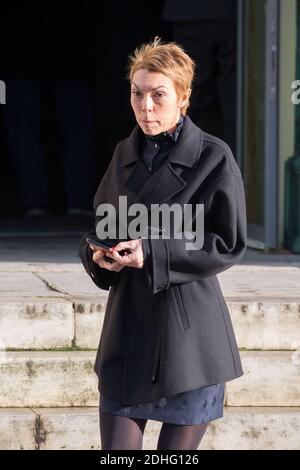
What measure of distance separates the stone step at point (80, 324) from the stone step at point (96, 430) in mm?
336

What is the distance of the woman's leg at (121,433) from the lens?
10.6 feet

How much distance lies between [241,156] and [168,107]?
464cm

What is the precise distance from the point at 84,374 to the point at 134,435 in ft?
5.44

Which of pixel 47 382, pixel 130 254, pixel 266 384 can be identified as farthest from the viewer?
pixel 266 384

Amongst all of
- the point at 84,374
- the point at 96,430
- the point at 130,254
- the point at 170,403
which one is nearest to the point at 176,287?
the point at 130,254

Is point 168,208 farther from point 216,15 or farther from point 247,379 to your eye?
point 216,15

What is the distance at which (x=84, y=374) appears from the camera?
16.1ft

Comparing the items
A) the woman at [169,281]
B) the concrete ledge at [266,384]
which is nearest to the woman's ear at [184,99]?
the woman at [169,281]

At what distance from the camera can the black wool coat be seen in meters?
3.15

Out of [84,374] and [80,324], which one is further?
[80,324]

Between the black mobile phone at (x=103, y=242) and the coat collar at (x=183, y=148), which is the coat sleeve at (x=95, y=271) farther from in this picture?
the coat collar at (x=183, y=148)

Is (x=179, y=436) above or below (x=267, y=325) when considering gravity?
above

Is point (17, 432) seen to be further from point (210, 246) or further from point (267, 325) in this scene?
point (210, 246)
